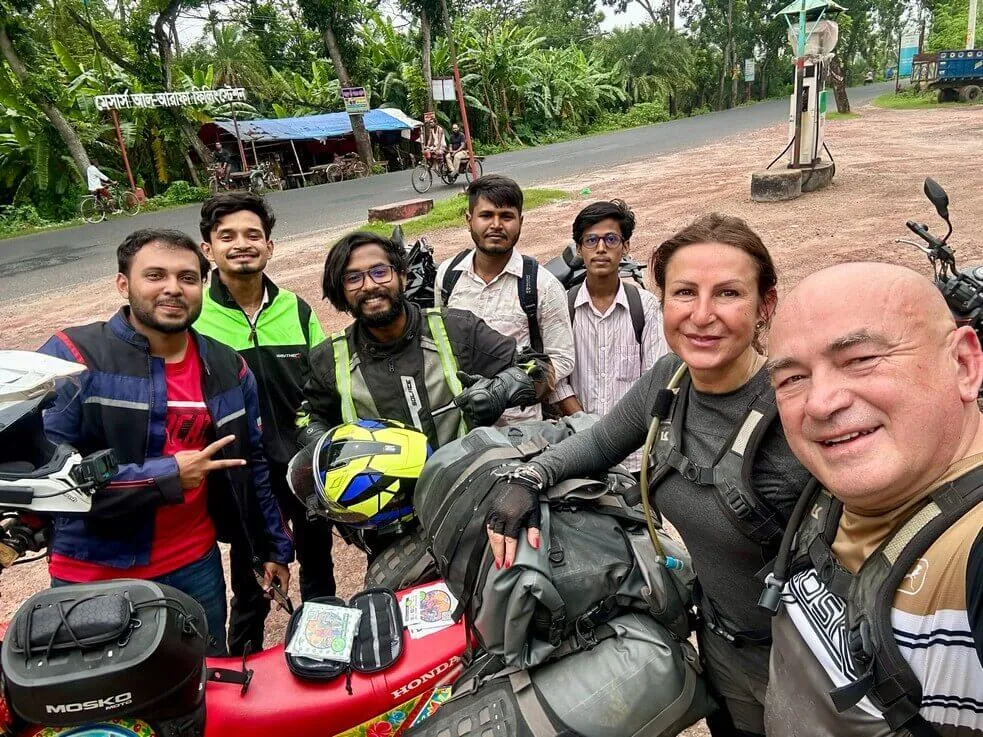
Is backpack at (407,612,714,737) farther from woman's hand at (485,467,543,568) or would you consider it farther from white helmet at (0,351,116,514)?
white helmet at (0,351,116,514)

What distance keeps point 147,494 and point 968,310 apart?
3.01 meters

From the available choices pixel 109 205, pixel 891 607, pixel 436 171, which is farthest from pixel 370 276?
pixel 109 205

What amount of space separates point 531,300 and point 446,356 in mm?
743

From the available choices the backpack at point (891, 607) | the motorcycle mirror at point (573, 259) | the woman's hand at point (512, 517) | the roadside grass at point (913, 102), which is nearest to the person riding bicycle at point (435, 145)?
the motorcycle mirror at point (573, 259)

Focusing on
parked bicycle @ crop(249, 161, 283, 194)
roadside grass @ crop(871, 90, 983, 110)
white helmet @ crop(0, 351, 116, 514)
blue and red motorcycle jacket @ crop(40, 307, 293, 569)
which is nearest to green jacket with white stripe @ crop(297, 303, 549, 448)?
blue and red motorcycle jacket @ crop(40, 307, 293, 569)

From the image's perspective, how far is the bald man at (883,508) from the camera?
0.89m

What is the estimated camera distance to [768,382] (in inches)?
56.7

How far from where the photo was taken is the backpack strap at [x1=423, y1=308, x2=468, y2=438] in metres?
2.27

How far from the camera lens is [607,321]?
9.71 ft

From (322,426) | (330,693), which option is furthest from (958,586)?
(322,426)

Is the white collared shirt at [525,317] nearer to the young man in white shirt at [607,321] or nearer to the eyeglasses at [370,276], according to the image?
the young man in white shirt at [607,321]

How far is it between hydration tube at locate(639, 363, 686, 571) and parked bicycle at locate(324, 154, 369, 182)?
76.9 feet

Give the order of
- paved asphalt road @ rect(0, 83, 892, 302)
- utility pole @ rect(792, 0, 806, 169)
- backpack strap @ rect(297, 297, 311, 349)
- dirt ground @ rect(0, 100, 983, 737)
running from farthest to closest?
paved asphalt road @ rect(0, 83, 892, 302)
utility pole @ rect(792, 0, 806, 169)
dirt ground @ rect(0, 100, 983, 737)
backpack strap @ rect(297, 297, 311, 349)

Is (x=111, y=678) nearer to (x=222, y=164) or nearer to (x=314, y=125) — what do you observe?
(x=222, y=164)
